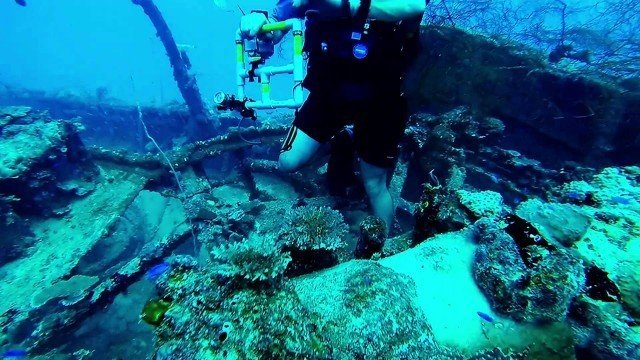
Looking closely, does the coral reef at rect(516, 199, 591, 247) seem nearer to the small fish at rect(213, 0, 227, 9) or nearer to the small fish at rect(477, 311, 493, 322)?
the small fish at rect(477, 311, 493, 322)

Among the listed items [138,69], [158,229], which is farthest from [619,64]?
[138,69]

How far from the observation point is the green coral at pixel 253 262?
157cm

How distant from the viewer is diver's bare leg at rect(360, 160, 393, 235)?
13.6 feet

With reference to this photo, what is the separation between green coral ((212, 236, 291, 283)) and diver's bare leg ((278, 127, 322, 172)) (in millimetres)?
2530

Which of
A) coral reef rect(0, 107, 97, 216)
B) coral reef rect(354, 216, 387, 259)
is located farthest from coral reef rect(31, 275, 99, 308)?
coral reef rect(354, 216, 387, 259)

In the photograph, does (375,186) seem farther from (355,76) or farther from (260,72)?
(260,72)

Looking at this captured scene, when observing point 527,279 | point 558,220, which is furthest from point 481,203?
point 527,279

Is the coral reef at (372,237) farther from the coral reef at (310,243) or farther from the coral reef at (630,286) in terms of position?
the coral reef at (630,286)

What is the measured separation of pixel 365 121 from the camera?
153 inches

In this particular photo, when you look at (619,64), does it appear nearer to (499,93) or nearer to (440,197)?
(499,93)

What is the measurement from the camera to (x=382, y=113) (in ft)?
12.3

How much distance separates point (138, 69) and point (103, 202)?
265ft

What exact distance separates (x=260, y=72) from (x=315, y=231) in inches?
66.9

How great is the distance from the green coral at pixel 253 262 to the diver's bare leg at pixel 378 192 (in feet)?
8.47
